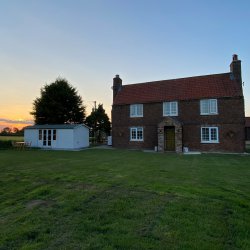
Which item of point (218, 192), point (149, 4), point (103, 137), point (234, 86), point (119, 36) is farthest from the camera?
point (103, 137)

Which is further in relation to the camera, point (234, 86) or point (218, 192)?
point (234, 86)

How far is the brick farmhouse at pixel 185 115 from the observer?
860 inches

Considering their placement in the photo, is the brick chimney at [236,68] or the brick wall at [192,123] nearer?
the brick wall at [192,123]

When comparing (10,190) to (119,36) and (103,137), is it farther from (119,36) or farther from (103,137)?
(103,137)

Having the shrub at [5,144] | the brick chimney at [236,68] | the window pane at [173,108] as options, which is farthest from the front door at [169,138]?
the shrub at [5,144]

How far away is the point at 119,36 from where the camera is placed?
17.2m

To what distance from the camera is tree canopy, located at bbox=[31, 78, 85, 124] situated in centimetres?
3897

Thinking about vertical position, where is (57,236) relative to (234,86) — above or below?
below

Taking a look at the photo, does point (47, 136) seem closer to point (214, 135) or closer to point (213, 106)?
point (214, 135)

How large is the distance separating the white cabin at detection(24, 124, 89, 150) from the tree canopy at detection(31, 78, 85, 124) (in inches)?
415

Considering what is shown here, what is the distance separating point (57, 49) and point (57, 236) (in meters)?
16.9

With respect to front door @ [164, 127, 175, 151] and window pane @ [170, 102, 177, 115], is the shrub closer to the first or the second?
front door @ [164, 127, 175, 151]

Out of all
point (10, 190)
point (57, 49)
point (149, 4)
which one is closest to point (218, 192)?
point (10, 190)

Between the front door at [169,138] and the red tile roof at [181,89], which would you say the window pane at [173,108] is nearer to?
the red tile roof at [181,89]
